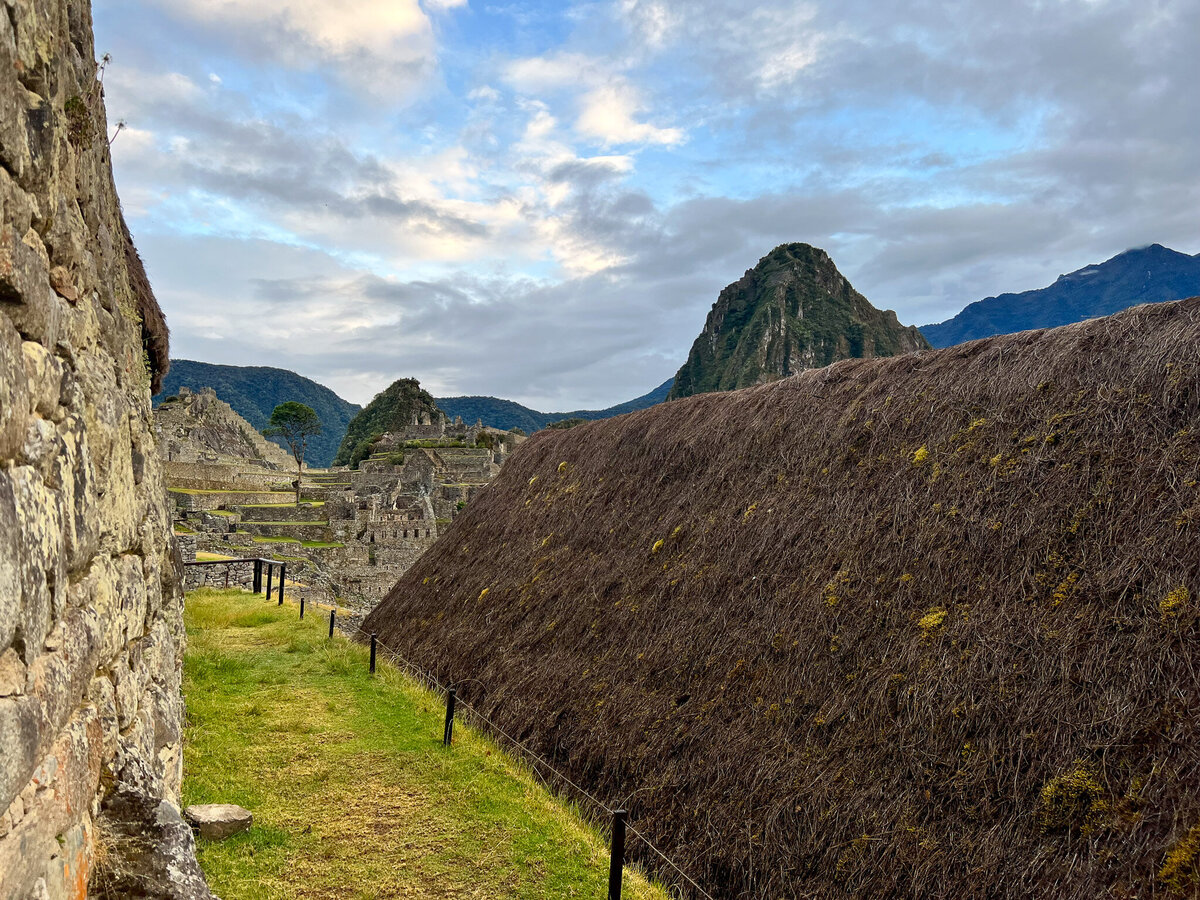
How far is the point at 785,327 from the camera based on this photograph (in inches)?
5758

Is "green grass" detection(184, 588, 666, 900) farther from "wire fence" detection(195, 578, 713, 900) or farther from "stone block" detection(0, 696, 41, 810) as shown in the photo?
"stone block" detection(0, 696, 41, 810)

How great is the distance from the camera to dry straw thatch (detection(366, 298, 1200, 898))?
15.0 feet

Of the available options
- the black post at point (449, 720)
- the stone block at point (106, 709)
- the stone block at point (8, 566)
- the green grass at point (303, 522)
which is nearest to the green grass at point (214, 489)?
the green grass at point (303, 522)

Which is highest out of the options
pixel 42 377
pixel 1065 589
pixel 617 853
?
pixel 42 377

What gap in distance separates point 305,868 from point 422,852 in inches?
41.3

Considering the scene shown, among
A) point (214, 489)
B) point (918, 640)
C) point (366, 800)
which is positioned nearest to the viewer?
point (918, 640)

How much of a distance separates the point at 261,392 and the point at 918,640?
20043cm

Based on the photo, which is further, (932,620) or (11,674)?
(932,620)

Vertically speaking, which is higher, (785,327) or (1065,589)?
(785,327)

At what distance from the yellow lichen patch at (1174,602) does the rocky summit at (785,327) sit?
127 metres

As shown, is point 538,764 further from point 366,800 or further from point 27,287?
point 27,287

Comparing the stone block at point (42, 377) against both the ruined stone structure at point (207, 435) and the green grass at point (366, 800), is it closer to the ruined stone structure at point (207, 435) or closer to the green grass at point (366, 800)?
the green grass at point (366, 800)

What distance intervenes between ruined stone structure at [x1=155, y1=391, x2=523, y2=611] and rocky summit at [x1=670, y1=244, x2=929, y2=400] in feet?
284

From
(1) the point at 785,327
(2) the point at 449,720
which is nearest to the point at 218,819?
(2) the point at 449,720
